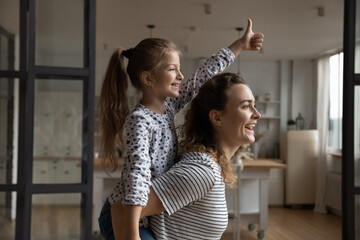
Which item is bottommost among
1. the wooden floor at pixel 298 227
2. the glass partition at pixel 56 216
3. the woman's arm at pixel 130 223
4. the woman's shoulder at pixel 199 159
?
the wooden floor at pixel 298 227

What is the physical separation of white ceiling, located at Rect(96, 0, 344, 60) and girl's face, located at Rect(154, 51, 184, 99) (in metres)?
3.56

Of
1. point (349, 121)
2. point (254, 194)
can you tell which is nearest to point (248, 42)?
point (349, 121)

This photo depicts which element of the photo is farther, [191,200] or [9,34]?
[9,34]

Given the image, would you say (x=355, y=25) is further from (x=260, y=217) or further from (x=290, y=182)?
(x=290, y=182)

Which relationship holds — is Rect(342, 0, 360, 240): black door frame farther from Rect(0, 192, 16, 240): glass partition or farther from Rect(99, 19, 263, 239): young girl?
Rect(0, 192, 16, 240): glass partition

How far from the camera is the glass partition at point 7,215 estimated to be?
2072 mm

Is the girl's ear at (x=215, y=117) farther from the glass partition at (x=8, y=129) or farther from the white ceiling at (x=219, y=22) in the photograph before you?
the white ceiling at (x=219, y=22)

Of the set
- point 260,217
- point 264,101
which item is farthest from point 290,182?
point 260,217

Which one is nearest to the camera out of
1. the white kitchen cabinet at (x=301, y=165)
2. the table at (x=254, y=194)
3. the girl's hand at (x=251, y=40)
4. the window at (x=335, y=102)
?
the girl's hand at (x=251, y=40)

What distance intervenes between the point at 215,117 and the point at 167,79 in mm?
190

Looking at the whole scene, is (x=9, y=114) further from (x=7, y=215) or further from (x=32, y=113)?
(x=7, y=215)

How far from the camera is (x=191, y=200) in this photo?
4.30 ft

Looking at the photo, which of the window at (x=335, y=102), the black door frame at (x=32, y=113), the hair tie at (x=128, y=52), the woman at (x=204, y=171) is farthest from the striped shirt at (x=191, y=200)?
the window at (x=335, y=102)

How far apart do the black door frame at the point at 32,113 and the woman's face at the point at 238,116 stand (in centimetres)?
85
